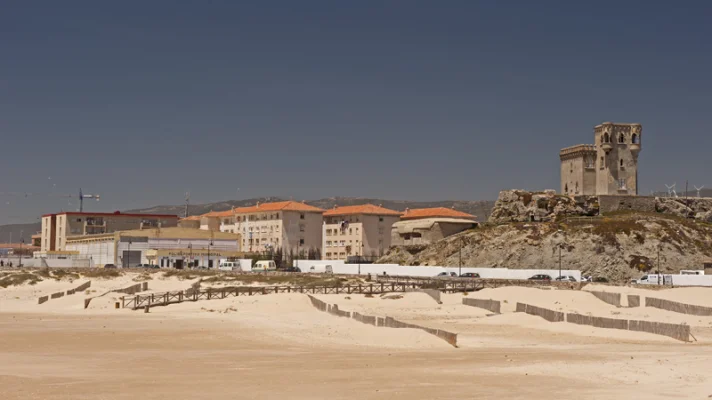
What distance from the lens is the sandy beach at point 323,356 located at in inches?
1059

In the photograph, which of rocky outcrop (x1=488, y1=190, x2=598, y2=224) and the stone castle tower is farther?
the stone castle tower

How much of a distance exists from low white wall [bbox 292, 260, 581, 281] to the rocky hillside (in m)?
7.18

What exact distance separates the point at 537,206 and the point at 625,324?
86.1m

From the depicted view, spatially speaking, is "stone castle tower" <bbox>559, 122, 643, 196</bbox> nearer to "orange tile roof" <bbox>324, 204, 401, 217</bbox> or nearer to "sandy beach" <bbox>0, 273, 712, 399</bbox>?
"orange tile roof" <bbox>324, 204, 401, 217</bbox>

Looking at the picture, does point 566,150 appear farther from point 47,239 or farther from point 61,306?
point 47,239

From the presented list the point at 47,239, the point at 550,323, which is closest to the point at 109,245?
the point at 47,239

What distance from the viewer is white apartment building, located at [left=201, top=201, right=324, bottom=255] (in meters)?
161

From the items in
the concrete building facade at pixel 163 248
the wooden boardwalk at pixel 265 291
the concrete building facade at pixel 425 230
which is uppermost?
the concrete building facade at pixel 425 230

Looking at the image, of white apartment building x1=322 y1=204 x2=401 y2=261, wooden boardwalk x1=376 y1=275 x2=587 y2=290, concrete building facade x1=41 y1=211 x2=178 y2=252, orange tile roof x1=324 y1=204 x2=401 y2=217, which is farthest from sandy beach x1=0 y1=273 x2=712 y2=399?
concrete building facade x1=41 y1=211 x2=178 y2=252

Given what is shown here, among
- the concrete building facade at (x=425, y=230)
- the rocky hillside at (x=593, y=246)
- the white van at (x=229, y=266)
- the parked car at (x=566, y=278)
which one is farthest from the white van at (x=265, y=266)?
the parked car at (x=566, y=278)

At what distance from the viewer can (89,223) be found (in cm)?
17650

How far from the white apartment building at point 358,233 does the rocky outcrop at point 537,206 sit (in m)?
30.3

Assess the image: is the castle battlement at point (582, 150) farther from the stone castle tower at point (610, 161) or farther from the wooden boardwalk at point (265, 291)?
the wooden boardwalk at point (265, 291)

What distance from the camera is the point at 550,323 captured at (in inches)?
2100
